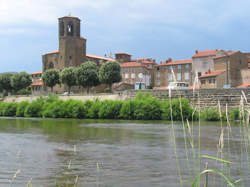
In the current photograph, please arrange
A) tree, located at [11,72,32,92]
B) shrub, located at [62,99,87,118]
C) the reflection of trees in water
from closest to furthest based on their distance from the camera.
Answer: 1. the reflection of trees in water
2. shrub, located at [62,99,87,118]
3. tree, located at [11,72,32,92]

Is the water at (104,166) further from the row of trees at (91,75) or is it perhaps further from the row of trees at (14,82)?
the row of trees at (14,82)

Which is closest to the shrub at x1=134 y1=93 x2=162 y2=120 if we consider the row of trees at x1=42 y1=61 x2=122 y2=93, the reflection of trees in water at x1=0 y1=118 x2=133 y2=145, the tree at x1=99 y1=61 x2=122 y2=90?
the reflection of trees in water at x1=0 y1=118 x2=133 y2=145

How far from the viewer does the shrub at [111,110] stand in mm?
38312

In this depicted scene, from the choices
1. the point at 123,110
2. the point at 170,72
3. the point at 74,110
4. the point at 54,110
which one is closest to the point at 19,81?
the point at 170,72

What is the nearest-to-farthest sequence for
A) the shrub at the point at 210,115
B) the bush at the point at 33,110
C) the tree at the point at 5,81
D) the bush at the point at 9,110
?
the shrub at the point at 210,115, the bush at the point at 33,110, the bush at the point at 9,110, the tree at the point at 5,81

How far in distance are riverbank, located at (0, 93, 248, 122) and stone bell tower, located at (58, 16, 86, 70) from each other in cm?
3214

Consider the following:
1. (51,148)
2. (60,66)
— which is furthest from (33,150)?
(60,66)

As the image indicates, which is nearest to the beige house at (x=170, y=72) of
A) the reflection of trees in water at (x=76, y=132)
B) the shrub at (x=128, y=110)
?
the shrub at (x=128, y=110)

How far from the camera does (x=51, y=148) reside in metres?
13.4

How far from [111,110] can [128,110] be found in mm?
2354

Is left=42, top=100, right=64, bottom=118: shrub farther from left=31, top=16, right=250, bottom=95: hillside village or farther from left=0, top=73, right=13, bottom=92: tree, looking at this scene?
left=0, top=73, right=13, bottom=92: tree

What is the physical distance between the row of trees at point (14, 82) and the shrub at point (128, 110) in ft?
133

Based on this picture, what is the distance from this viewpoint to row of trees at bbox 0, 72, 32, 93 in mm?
71438

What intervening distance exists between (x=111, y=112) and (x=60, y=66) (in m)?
44.0
